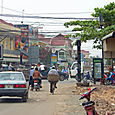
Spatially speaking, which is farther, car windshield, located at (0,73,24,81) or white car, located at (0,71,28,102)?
car windshield, located at (0,73,24,81)

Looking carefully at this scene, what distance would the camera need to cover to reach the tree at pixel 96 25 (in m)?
25.3

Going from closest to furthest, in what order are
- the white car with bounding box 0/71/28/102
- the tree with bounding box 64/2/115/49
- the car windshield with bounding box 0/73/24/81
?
the white car with bounding box 0/71/28/102 → the car windshield with bounding box 0/73/24/81 → the tree with bounding box 64/2/115/49

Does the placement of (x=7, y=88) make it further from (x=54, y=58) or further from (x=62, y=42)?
(x=62, y=42)

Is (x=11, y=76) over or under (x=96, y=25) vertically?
under

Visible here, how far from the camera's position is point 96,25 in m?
26.7

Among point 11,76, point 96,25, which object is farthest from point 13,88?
point 96,25

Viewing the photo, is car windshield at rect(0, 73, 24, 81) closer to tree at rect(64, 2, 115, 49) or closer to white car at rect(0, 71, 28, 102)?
white car at rect(0, 71, 28, 102)

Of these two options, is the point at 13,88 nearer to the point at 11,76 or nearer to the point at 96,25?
the point at 11,76

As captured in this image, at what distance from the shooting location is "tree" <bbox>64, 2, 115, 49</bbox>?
83.0ft

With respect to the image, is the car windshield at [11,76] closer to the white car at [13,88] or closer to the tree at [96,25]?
the white car at [13,88]

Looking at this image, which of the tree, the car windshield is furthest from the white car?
the tree

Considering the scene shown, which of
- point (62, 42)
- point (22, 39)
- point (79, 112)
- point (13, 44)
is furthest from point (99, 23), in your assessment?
point (62, 42)

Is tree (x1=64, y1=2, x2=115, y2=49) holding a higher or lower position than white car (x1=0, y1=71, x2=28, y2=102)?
higher

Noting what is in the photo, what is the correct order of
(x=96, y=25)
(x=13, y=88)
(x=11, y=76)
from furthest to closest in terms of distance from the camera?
(x=96, y=25)
(x=11, y=76)
(x=13, y=88)
